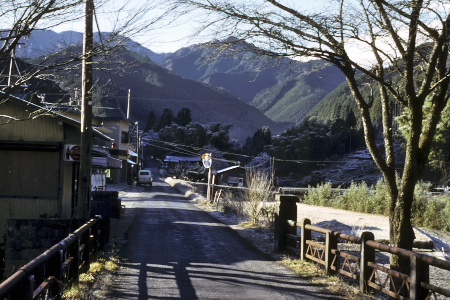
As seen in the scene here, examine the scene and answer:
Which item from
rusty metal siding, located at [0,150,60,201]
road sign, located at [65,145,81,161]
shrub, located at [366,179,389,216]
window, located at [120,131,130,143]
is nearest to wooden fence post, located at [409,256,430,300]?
road sign, located at [65,145,81,161]

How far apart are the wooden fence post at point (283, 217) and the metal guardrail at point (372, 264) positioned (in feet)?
0.41

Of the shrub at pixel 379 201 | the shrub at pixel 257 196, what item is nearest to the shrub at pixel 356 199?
the shrub at pixel 379 201

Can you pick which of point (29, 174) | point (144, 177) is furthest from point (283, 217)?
point (144, 177)

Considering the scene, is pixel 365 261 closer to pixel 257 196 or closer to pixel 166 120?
Answer: pixel 257 196

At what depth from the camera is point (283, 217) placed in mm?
12383

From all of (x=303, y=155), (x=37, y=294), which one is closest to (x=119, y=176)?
(x=303, y=155)

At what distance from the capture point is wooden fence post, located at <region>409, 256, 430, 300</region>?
646cm

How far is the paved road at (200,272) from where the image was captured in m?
8.09

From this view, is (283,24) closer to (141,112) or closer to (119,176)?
(119,176)

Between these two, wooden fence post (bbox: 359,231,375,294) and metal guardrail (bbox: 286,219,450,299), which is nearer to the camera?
metal guardrail (bbox: 286,219,450,299)

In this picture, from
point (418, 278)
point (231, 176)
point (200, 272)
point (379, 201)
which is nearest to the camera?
point (418, 278)

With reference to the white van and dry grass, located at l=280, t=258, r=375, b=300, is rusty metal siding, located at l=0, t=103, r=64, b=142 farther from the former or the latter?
the white van

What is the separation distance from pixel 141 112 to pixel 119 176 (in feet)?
262

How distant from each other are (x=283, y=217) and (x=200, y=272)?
322cm
